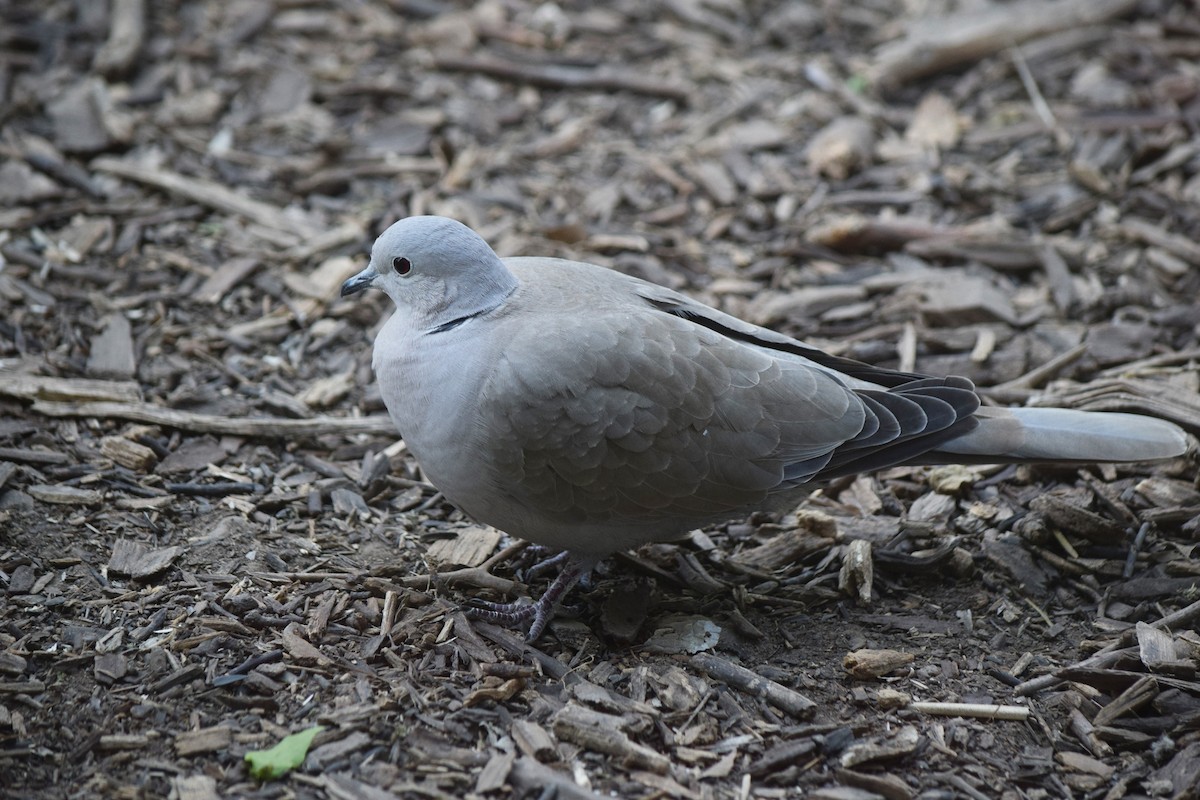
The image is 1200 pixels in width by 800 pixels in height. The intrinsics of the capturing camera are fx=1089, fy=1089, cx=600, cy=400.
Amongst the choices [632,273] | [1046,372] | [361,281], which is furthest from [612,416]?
[1046,372]

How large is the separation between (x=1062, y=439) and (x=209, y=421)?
347 cm

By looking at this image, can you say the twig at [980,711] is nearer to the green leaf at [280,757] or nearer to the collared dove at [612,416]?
the collared dove at [612,416]

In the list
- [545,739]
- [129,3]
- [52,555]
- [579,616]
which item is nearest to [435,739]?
[545,739]

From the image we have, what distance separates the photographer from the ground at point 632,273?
3.46 m

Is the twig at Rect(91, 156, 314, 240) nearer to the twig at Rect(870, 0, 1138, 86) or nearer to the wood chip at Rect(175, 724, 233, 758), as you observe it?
the wood chip at Rect(175, 724, 233, 758)

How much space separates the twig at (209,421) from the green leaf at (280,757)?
175 centimetres

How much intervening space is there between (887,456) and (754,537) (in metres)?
0.89

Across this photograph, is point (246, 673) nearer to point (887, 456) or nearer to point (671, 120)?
point (887, 456)

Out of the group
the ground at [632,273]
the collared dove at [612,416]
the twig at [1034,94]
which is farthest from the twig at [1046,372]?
the twig at [1034,94]

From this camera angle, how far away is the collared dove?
12.3 ft

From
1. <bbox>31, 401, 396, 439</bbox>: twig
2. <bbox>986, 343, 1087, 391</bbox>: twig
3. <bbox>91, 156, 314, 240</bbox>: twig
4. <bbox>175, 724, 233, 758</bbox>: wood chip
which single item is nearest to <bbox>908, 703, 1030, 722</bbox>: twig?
<bbox>986, 343, 1087, 391</bbox>: twig

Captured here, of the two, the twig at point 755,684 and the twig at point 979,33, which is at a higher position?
the twig at point 979,33

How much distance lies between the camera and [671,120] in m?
7.21

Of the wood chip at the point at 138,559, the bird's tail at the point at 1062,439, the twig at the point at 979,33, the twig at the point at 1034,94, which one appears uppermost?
the twig at the point at 979,33
